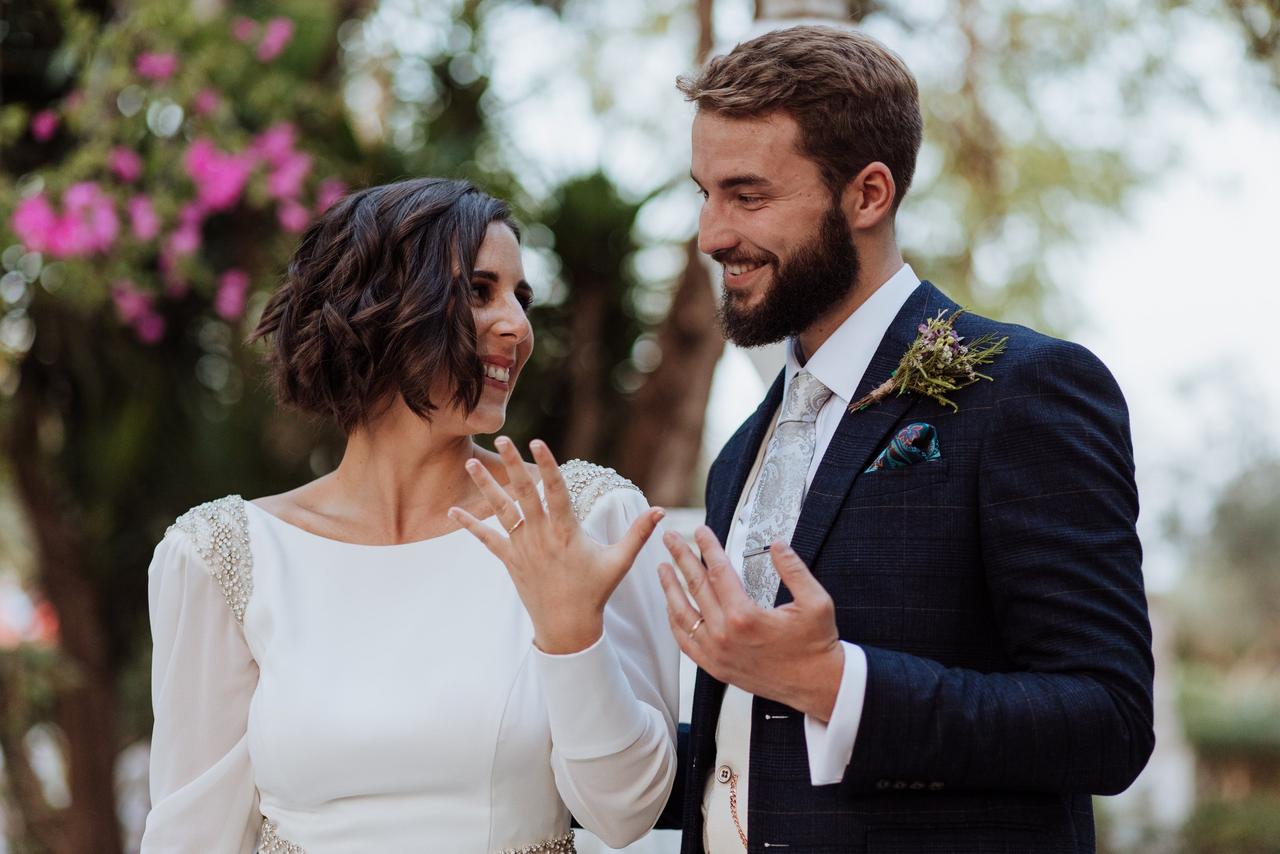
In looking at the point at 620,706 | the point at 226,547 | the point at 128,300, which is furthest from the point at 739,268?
the point at 128,300

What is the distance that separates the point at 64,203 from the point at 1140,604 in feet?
16.5

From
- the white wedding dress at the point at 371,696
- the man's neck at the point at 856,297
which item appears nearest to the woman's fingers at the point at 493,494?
the white wedding dress at the point at 371,696

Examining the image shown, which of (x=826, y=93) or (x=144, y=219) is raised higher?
(x=826, y=93)

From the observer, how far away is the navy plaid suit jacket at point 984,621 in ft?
6.17

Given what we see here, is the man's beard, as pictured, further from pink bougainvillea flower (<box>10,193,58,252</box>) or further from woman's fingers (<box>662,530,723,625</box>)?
pink bougainvillea flower (<box>10,193,58,252</box>)

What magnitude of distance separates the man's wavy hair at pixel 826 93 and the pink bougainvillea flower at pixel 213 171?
155 inches

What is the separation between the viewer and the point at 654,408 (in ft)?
21.3

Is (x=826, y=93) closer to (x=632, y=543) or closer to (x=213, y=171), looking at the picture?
(x=632, y=543)

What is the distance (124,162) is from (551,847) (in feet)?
13.8

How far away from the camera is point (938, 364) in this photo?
84.3 inches

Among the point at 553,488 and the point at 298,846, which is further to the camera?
the point at 298,846

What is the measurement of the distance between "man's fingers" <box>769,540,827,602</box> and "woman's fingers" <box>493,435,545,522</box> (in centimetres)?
44

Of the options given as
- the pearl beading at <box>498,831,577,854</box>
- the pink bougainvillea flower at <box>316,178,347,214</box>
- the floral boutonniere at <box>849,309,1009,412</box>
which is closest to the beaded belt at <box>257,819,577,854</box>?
the pearl beading at <box>498,831,577,854</box>

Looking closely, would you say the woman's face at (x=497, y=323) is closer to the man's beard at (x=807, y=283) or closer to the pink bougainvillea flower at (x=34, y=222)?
the man's beard at (x=807, y=283)
